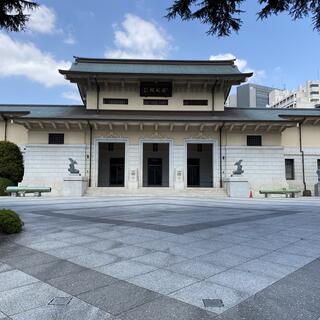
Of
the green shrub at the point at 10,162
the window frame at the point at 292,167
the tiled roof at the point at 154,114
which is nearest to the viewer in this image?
the green shrub at the point at 10,162

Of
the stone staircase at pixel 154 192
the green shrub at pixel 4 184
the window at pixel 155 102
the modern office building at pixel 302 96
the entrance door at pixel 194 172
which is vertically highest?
the modern office building at pixel 302 96

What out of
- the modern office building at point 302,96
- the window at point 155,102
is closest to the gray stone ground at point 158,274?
the window at point 155,102

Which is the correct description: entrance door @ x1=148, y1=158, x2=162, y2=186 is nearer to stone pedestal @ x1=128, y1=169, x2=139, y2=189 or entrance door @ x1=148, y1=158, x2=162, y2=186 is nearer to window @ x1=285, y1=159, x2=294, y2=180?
stone pedestal @ x1=128, y1=169, x2=139, y2=189

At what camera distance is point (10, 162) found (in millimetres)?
26344

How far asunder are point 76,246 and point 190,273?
2.55m

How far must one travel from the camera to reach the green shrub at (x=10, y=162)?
26009 millimetres

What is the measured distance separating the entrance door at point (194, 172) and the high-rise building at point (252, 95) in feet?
220

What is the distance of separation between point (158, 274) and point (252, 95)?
402 ft

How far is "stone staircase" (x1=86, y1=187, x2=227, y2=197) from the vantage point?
976 inches

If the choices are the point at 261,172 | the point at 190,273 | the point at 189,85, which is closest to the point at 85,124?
the point at 189,85

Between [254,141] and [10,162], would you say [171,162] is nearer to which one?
[254,141]

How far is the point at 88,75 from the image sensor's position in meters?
27.6

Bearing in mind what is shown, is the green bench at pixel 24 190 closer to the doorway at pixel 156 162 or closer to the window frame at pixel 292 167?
the doorway at pixel 156 162

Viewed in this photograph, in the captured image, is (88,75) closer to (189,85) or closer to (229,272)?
(189,85)
